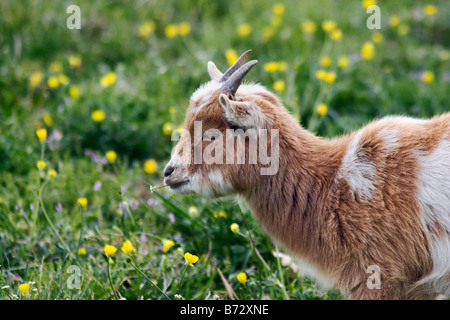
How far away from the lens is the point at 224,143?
11.9ft

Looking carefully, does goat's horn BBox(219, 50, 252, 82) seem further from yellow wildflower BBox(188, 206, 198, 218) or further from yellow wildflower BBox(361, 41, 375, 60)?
yellow wildflower BBox(361, 41, 375, 60)

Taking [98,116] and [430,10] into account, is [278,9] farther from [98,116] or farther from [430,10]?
[98,116]

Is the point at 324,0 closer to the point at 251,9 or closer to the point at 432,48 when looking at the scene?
the point at 251,9

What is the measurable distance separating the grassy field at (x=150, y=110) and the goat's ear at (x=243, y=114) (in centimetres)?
72

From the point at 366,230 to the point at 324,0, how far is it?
503cm

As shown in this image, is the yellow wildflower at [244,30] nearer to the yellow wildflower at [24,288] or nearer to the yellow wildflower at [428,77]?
the yellow wildflower at [428,77]

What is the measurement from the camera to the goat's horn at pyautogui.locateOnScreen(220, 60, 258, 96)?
139 inches

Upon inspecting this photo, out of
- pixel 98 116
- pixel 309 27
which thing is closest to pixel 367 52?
pixel 309 27

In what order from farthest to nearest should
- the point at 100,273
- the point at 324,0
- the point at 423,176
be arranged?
the point at 324,0
the point at 100,273
the point at 423,176

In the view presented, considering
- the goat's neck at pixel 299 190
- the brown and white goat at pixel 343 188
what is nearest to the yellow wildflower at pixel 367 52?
the brown and white goat at pixel 343 188

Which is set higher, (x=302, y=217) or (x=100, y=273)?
(x=302, y=217)

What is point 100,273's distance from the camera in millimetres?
4094

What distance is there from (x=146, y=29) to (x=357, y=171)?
4525 mm
